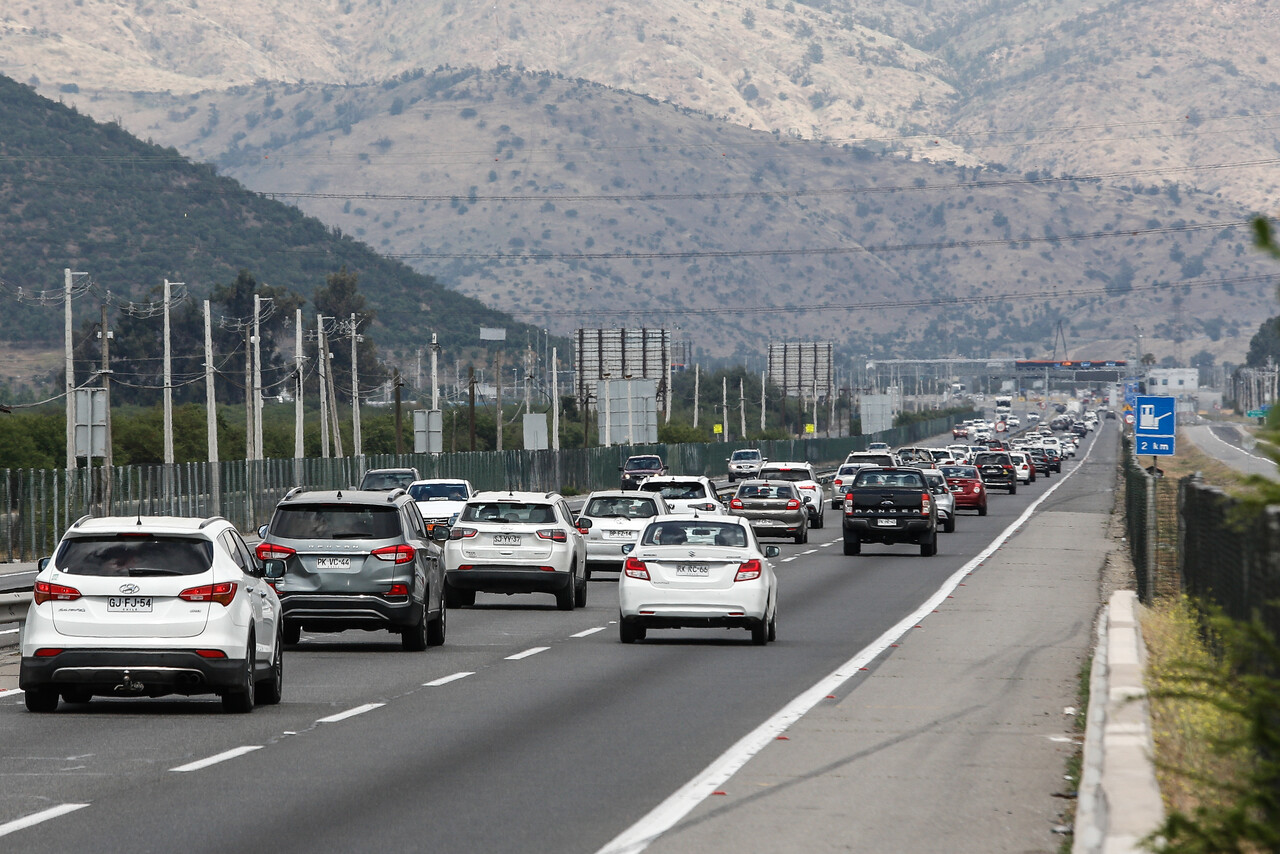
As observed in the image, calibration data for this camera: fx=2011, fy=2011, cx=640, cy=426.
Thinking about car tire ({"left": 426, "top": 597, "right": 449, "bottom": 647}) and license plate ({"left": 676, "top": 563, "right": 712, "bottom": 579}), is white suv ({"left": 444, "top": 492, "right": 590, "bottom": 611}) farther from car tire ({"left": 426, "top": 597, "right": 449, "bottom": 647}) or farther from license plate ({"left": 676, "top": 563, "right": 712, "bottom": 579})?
license plate ({"left": 676, "top": 563, "right": 712, "bottom": 579})

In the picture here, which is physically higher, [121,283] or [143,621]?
[121,283]

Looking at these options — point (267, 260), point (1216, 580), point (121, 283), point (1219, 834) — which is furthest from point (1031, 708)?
point (267, 260)

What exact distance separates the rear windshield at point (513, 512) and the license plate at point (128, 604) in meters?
12.5

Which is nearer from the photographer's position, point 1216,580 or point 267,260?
point 1216,580

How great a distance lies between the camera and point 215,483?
50438mm

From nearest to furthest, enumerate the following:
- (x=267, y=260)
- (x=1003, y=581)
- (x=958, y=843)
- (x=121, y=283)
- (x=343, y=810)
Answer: (x=958, y=843) < (x=343, y=810) < (x=1003, y=581) < (x=121, y=283) < (x=267, y=260)

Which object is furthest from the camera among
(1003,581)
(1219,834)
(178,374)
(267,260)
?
(267,260)

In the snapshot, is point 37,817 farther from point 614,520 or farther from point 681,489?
point 681,489

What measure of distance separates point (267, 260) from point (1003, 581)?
152551 mm

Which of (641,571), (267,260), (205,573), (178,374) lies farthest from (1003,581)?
(267,260)

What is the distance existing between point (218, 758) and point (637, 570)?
9.70 meters

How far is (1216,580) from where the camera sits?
52.2 feet

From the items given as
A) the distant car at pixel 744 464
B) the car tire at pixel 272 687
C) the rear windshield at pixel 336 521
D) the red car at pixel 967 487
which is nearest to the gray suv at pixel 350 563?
the rear windshield at pixel 336 521

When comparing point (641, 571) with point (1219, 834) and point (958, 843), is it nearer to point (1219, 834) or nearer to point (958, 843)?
point (958, 843)
